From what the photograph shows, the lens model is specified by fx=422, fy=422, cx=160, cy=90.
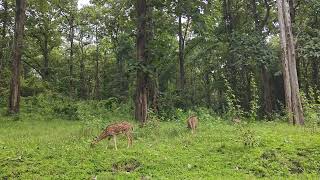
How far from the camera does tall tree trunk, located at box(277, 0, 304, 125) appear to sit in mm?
18094

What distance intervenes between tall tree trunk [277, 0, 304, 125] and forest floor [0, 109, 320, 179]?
4885 mm

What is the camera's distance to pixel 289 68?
18.7 m

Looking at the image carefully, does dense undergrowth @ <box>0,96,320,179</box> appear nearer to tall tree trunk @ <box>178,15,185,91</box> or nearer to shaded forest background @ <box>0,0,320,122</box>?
shaded forest background @ <box>0,0,320,122</box>

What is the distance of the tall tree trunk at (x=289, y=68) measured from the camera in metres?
18.1

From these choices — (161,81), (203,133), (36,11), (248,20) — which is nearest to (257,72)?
(248,20)

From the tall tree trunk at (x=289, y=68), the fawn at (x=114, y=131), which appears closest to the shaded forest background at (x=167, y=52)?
the tall tree trunk at (x=289, y=68)

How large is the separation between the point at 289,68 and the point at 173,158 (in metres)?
10.0

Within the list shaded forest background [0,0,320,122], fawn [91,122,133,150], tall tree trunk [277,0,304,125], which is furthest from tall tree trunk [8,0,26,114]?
tall tree trunk [277,0,304,125]

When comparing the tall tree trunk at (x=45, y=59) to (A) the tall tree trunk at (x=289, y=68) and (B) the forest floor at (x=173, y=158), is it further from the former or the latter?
(B) the forest floor at (x=173, y=158)

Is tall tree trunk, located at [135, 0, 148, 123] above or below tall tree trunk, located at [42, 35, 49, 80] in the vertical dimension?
below

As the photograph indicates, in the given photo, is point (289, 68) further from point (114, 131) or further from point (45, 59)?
point (45, 59)

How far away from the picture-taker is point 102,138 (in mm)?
11555

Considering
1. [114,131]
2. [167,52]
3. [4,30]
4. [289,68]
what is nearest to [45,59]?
[4,30]

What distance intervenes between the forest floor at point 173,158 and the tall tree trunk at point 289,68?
16.0 ft
